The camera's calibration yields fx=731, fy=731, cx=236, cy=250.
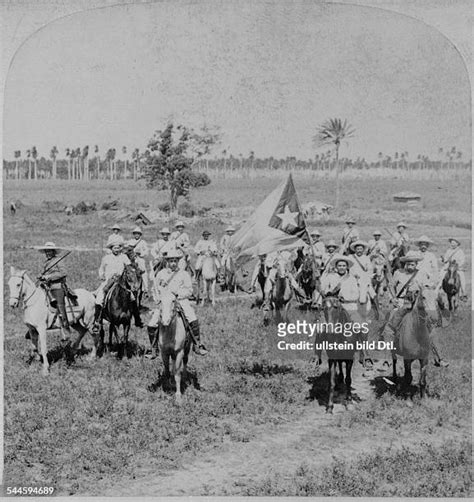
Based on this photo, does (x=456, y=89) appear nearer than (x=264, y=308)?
Yes

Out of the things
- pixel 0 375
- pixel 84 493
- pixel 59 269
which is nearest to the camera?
pixel 84 493

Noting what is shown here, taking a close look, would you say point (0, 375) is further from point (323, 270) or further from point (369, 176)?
point (369, 176)

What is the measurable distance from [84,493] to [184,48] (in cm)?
481

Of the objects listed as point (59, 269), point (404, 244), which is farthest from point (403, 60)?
point (59, 269)

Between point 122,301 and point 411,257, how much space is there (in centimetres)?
342

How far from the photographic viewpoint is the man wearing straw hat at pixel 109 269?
860 centimetres

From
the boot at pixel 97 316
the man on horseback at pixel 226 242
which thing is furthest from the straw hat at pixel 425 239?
the boot at pixel 97 316

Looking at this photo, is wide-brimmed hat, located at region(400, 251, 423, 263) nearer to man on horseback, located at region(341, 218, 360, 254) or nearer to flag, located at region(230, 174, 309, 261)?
man on horseback, located at region(341, 218, 360, 254)

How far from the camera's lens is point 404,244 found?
834 centimetres

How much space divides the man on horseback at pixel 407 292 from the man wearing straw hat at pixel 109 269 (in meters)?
3.12

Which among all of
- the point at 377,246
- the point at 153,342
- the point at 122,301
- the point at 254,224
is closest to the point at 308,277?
the point at 377,246

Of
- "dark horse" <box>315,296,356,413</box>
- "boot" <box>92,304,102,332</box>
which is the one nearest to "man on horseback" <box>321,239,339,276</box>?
"dark horse" <box>315,296,356,413</box>

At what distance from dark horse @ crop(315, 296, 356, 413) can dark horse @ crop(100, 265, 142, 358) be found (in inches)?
91.0

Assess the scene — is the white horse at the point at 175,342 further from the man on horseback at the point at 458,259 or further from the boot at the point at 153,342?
the man on horseback at the point at 458,259
